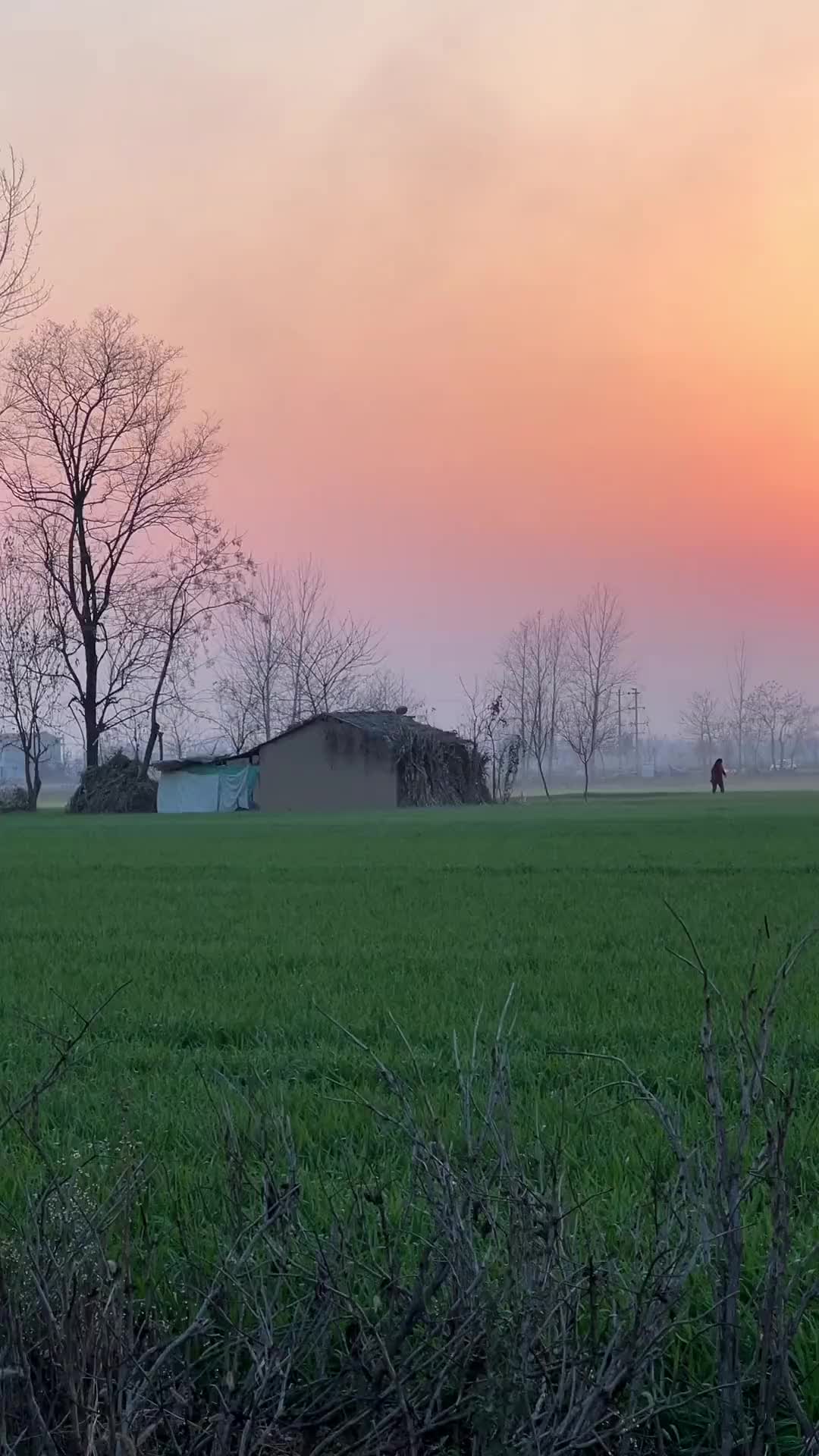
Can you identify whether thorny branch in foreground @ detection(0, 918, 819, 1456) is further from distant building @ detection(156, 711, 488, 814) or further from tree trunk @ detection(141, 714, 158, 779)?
tree trunk @ detection(141, 714, 158, 779)

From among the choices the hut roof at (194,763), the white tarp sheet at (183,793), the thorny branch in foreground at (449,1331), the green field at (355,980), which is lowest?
the green field at (355,980)

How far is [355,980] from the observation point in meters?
6.85

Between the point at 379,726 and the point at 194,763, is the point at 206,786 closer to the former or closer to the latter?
the point at 194,763

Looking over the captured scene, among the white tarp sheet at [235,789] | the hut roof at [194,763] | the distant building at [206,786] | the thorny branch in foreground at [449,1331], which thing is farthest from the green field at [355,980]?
the white tarp sheet at [235,789]

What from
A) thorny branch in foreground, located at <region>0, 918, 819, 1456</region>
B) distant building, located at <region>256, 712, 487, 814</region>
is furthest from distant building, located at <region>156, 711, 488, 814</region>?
thorny branch in foreground, located at <region>0, 918, 819, 1456</region>

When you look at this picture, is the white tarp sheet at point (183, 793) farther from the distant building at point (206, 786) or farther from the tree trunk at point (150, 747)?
the tree trunk at point (150, 747)

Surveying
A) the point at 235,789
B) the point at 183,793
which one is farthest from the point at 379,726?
the point at 183,793

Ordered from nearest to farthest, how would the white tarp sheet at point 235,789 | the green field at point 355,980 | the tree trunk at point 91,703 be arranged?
the green field at point 355,980, the tree trunk at point 91,703, the white tarp sheet at point 235,789

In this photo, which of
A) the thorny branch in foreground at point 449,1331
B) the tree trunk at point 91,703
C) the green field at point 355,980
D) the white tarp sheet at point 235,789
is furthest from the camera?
the white tarp sheet at point 235,789

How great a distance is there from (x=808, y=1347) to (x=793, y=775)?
5225 inches

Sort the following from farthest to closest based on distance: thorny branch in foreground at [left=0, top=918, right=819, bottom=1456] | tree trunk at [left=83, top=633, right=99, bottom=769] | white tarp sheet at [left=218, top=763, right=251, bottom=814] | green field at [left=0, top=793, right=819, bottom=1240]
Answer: white tarp sheet at [left=218, top=763, right=251, bottom=814], tree trunk at [left=83, top=633, right=99, bottom=769], green field at [left=0, top=793, right=819, bottom=1240], thorny branch in foreground at [left=0, top=918, right=819, bottom=1456]

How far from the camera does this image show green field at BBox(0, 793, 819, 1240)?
3873 millimetres

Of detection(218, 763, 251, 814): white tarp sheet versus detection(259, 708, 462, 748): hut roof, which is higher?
detection(259, 708, 462, 748): hut roof

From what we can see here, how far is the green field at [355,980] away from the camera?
12.7 feet
